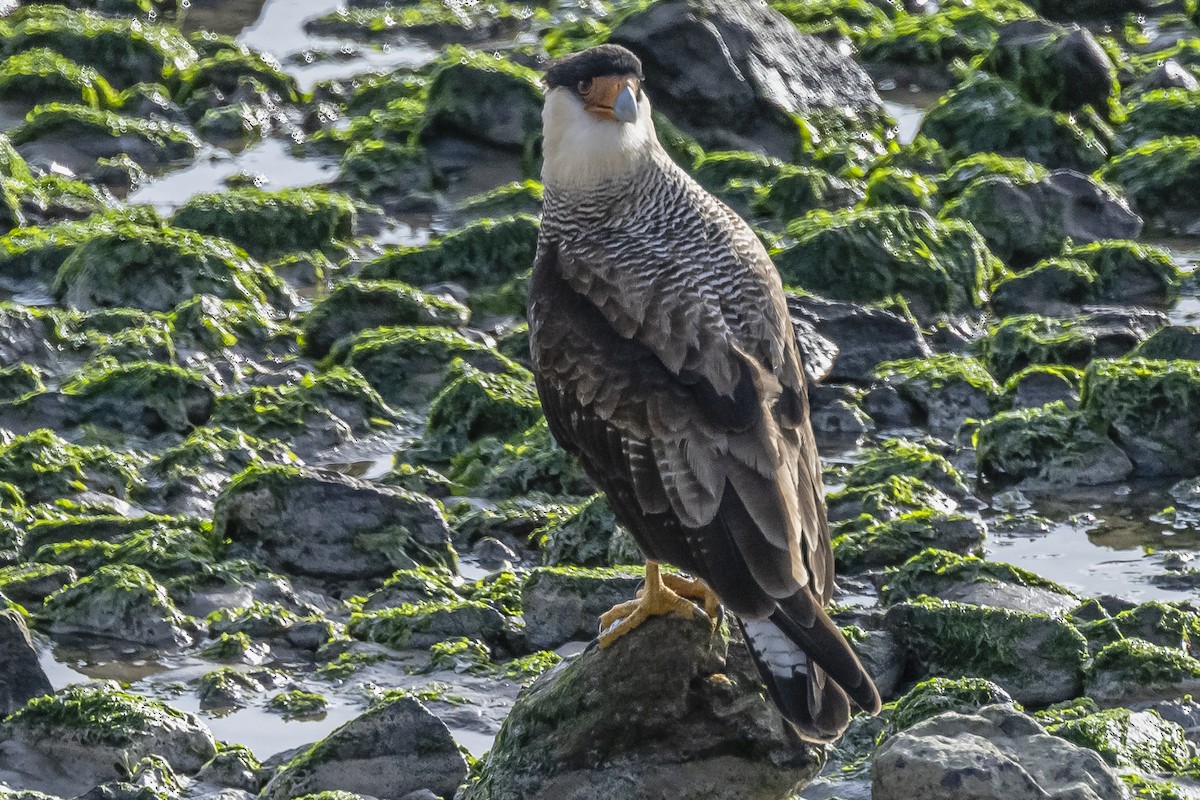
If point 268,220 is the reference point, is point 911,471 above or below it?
below

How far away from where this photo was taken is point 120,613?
9.79m

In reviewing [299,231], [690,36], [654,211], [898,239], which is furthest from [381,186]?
[654,211]

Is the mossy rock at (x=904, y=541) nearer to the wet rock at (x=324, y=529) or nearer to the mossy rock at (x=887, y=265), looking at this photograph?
the wet rock at (x=324, y=529)

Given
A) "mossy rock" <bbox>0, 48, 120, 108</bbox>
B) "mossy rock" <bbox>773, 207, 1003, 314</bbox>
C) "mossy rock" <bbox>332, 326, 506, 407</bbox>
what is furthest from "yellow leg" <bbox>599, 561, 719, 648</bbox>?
"mossy rock" <bbox>0, 48, 120, 108</bbox>

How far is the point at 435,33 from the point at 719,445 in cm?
1560

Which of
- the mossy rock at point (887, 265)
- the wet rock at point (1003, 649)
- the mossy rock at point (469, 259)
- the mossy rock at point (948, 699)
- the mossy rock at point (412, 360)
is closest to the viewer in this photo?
the mossy rock at point (948, 699)

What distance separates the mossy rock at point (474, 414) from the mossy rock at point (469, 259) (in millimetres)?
2614

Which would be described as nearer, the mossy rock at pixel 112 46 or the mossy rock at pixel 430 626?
the mossy rock at pixel 430 626

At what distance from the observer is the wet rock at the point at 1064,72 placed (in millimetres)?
18094

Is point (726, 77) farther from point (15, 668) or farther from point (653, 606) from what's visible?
point (653, 606)

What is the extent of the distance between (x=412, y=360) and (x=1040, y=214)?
5.43m

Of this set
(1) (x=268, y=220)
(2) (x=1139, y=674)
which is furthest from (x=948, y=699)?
(1) (x=268, y=220)

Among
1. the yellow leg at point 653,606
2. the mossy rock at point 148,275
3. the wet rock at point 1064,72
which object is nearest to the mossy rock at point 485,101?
the mossy rock at point 148,275

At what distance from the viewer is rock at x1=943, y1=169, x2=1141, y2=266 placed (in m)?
15.3
